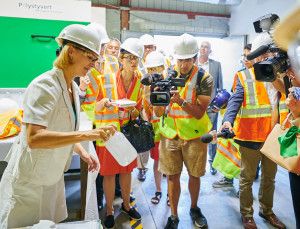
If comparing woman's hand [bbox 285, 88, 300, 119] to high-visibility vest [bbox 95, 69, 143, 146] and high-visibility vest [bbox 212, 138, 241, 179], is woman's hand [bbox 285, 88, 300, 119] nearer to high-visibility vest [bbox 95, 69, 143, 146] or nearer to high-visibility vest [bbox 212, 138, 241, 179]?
high-visibility vest [bbox 212, 138, 241, 179]

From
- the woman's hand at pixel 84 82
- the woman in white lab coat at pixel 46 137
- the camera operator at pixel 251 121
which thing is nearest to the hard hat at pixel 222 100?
the camera operator at pixel 251 121

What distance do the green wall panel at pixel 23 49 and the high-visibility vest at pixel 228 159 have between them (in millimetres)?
2654

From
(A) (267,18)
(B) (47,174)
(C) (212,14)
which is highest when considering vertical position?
(C) (212,14)

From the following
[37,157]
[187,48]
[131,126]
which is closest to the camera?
[37,157]

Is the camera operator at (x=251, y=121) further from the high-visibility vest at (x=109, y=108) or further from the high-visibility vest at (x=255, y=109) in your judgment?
the high-visibility vest at (x=109, y=108)

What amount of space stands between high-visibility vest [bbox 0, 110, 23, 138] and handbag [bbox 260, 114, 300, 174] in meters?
2.13

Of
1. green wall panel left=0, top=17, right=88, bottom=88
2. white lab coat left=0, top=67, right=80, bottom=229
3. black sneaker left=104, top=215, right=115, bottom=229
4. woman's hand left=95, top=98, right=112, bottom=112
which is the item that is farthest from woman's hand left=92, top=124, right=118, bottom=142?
green wall panel left=0, top=17, right=88, bottom=88

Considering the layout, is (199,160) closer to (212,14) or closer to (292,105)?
(292,105)

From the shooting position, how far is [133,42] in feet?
7.80

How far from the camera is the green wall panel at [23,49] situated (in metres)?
3.10

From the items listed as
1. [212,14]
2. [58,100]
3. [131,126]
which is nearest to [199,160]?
[131,126]

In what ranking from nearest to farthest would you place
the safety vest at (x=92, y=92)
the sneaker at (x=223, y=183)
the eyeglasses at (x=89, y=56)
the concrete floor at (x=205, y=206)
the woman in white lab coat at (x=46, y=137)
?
1. the woman in white lab coat at (x=46, y=137)
2. the eyeglasses at (x=89, y=56)
3. the concrete floor at (x=205, y=206)
4. the safety vest at (x=92, y=92)
5. the sneaker at (x=223, y=183)

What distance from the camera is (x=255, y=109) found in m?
2.28

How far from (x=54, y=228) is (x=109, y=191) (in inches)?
54.7
